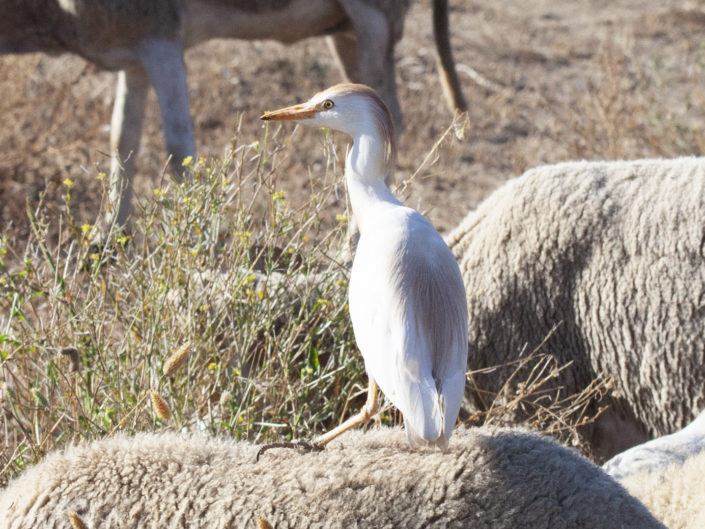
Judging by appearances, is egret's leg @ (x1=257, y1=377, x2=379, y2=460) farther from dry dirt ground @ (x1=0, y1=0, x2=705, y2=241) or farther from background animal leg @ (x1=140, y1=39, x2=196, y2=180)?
background animal leg @ (x1=140, y1=39, x2=196, y2=180)

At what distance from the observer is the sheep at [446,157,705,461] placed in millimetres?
3576

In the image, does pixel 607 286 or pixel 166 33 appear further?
pixel 166 33

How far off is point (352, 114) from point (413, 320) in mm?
483

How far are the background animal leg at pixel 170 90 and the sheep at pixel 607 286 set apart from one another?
239 cm

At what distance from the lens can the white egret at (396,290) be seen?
77.7 inches

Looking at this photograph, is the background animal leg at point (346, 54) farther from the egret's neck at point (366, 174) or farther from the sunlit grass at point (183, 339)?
the egret's neck at point (366, 174)

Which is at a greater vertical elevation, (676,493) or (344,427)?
(344,427)

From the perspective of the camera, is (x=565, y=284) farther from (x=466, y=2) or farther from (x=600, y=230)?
(x=466, y=2)

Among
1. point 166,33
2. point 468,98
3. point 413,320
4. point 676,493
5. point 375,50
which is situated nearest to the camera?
point 413,320

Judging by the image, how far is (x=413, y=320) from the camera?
6.57 ft

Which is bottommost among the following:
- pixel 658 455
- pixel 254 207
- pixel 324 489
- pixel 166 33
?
pixel 658 455

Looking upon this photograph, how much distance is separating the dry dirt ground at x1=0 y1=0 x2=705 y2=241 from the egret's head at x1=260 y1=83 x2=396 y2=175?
2713 millimetres

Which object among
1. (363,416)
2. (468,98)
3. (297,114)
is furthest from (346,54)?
(363,416)

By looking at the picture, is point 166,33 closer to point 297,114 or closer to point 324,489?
point 297,114
